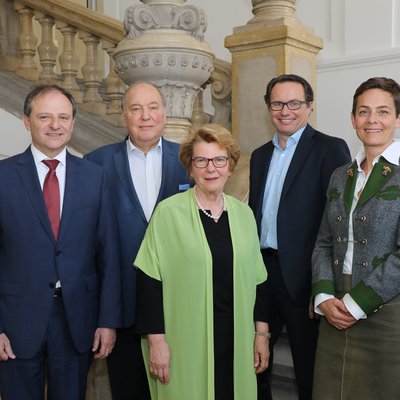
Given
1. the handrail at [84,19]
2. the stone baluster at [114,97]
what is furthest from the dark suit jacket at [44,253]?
the handrail at [84,19]

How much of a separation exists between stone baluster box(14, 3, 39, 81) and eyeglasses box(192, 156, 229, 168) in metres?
3.32

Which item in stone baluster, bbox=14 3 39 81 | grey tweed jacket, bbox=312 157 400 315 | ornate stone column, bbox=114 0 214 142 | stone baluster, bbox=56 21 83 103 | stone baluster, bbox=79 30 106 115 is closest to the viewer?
grey tweed jacket, bbox=312 157 400 315

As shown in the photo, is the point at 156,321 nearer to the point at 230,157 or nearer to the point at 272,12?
the point at 230,157

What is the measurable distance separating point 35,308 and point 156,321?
46cm

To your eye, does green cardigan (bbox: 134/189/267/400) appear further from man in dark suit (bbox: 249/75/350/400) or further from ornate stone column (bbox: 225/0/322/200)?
ornate stone column (bbox: 225/0/322/200)

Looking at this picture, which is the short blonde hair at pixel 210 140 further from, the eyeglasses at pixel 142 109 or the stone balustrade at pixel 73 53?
the stone balustrade at pixel 73 53

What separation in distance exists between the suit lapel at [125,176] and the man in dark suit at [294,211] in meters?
0.56

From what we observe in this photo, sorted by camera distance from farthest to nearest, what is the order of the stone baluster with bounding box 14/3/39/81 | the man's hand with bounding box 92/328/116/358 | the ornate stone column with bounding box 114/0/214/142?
the stone baluster with bounding box 14/3/39/81 < the ornate stone column with bounding box 114/0/214/142 < the man's hand with bounding box 92/328/116/358

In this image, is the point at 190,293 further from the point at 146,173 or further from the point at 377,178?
the point at 377,178

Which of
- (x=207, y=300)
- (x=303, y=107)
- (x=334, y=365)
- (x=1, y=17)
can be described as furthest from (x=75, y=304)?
(x=1, y=17)

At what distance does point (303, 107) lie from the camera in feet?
8.91

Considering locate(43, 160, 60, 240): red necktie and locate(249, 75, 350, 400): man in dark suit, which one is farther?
locate(249, 75, 350, 400): man in dark suit

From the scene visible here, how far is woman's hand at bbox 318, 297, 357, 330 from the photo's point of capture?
221 cm

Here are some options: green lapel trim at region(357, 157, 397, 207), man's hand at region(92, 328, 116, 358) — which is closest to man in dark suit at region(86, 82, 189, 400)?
man's hand at region(92, 328, 116, 358)
